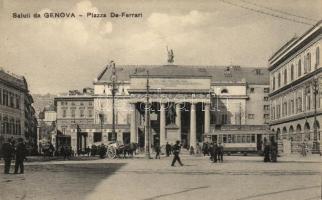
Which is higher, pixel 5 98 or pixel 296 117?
pixel 5 98

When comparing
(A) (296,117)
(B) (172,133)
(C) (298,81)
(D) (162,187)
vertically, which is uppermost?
(C) (298,81)

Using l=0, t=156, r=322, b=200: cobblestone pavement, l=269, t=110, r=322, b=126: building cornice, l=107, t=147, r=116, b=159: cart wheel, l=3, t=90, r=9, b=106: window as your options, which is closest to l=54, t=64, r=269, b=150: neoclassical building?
l=269, t=110, r=322, b=126: building cornice

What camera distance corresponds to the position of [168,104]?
271 feet

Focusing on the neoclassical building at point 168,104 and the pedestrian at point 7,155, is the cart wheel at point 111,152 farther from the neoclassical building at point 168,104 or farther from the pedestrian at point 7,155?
the neoclassical building at point 168,104

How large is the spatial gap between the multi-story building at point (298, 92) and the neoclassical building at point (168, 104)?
1348cm

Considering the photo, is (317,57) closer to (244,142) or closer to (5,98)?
(244,142)

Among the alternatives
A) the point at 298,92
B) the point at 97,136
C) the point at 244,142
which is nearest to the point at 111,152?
the point at 244,142

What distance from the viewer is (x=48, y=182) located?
743 inches

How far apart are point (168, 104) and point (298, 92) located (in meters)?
29.0

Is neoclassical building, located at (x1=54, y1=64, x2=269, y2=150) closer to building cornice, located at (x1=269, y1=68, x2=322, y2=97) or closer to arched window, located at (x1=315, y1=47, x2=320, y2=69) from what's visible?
building cornice, located at (x1=269, y1=68, x2=322, y2=97)

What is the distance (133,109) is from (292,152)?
2991 centimetres

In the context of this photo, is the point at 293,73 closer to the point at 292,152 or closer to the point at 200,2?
the point at 292,152

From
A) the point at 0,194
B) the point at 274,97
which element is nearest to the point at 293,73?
the point at 274,97

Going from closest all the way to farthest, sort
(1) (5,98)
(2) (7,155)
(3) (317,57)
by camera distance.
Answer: (2) (7,155) < (3) (317,57) < (1) (5,98)
